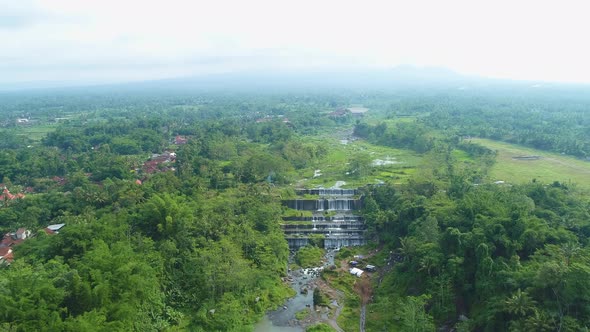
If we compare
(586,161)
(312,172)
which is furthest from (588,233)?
(586,161)

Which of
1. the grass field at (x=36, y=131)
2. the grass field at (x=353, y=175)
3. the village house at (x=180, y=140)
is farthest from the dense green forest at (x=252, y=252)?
the grass field at (x=36, y=131)

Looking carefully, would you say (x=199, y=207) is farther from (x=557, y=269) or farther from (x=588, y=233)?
(x=588, y=233)

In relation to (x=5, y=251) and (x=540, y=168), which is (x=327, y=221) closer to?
(x=5, y=251)

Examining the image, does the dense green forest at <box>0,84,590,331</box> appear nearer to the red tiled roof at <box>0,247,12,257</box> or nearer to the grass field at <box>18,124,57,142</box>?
the red tiled roof at <box>0,247,12,257</box>

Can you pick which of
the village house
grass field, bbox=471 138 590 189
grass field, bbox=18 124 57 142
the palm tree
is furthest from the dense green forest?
grass field, bbox=18 124 57 142

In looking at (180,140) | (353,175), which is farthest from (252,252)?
(180,140)

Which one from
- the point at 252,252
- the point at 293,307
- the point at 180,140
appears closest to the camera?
the point at 293,307

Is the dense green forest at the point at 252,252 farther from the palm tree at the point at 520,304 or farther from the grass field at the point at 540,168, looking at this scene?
the grass field at the point at 540,168
